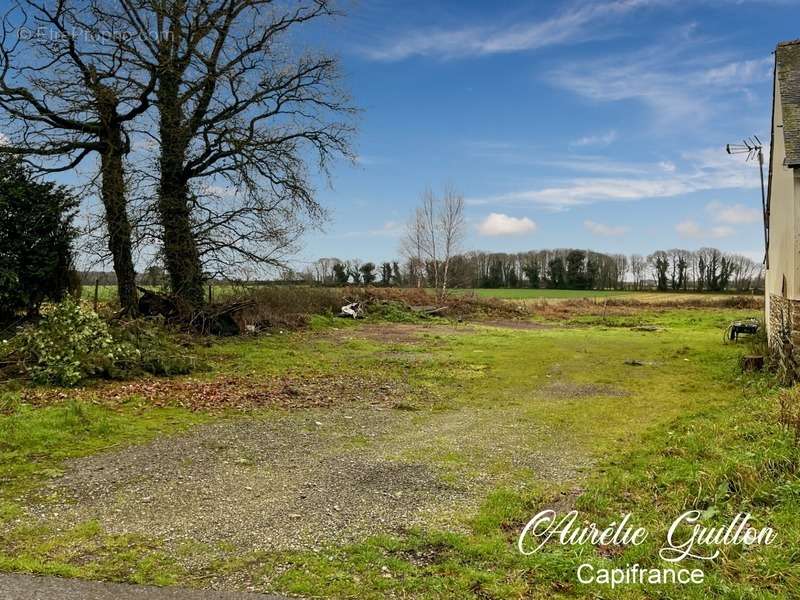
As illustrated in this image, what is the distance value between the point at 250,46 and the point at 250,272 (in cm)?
705

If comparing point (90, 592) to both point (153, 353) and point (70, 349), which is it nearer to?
point (70, 349)

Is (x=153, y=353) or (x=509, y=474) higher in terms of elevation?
(x=153, y=353)

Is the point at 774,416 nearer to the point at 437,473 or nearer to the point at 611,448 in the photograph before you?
the point at 611,448

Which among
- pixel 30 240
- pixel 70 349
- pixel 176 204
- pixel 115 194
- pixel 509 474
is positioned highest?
pixel 115 194

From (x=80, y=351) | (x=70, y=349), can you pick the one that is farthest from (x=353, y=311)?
(x=70, y=349)

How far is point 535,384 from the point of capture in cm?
1087

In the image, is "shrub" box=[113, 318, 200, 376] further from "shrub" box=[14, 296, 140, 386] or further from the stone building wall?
the stone building wall

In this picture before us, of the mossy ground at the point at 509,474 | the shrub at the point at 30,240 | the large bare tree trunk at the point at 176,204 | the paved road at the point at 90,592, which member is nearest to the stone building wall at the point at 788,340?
the mossy ground at the point at 509,474

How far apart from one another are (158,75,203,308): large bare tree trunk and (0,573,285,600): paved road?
43.6 ft

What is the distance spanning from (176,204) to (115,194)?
1549 millimetres

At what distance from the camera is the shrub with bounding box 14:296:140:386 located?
29.7 feet

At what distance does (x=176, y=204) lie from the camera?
15406 mm

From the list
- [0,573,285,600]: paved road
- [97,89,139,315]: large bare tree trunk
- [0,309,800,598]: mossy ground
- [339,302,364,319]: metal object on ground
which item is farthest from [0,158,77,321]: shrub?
[0,573,285,600]: paved road

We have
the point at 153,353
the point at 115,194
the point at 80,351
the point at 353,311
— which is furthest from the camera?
the point at 353,311
